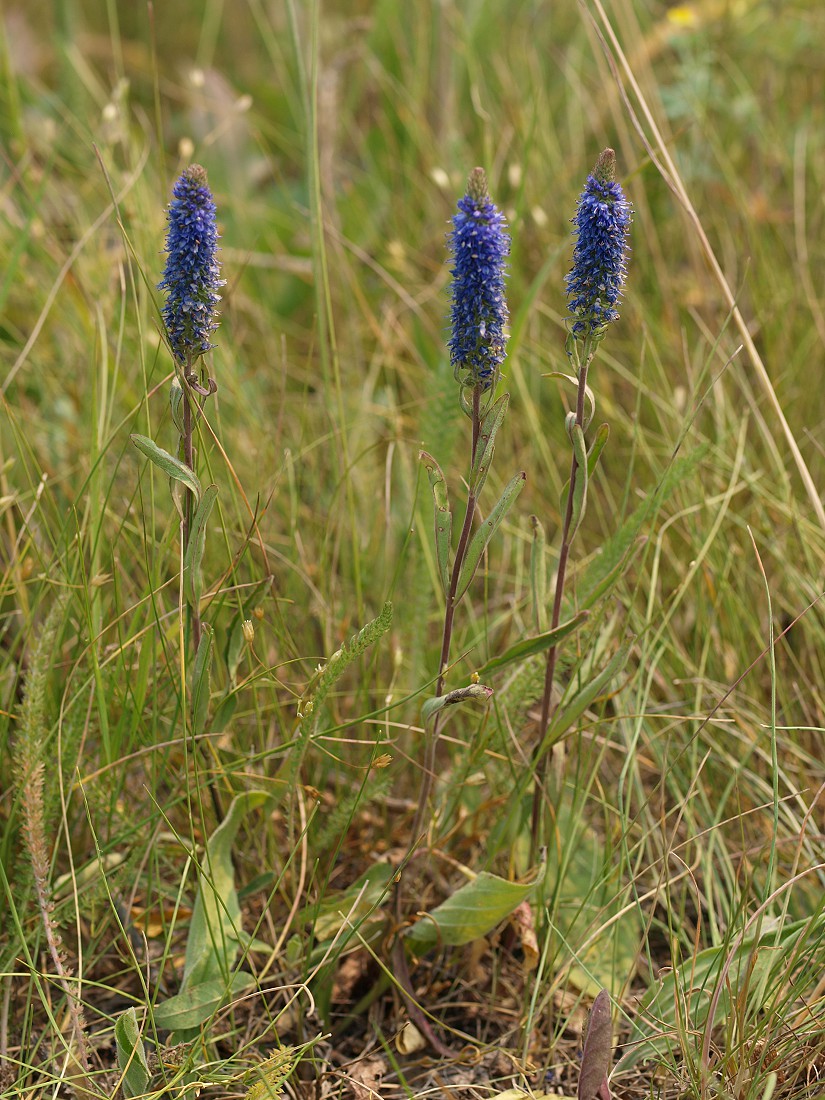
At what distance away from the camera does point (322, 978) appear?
1407mm

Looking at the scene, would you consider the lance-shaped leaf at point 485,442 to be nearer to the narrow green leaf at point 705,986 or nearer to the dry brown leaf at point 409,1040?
the narrow green leaf at point 705,986

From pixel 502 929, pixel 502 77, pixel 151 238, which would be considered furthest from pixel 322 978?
pixel 502 77

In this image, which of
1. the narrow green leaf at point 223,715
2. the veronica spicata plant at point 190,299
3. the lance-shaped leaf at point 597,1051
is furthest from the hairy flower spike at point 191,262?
the lance-shaped leaf at point 597,1051

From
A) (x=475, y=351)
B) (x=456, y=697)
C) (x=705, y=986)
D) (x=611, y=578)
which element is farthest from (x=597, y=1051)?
(x=475, y=351)

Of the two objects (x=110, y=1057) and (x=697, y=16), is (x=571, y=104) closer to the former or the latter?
(x=697, y=16)

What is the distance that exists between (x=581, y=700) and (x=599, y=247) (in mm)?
564

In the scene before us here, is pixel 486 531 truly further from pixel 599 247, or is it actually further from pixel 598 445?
pixel 599 247

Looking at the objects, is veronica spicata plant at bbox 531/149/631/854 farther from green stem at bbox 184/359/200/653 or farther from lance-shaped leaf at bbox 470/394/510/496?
green stem at bbox 184/359/200/653

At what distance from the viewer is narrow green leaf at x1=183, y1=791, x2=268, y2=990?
4.43ft

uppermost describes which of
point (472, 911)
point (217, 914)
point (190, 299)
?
point (190, 299)

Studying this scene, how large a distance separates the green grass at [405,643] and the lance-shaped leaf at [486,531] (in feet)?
0.50

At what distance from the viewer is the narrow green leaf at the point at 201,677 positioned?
1.28m

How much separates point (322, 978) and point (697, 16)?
295 centimetres

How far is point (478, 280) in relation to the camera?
1134 millimetres
